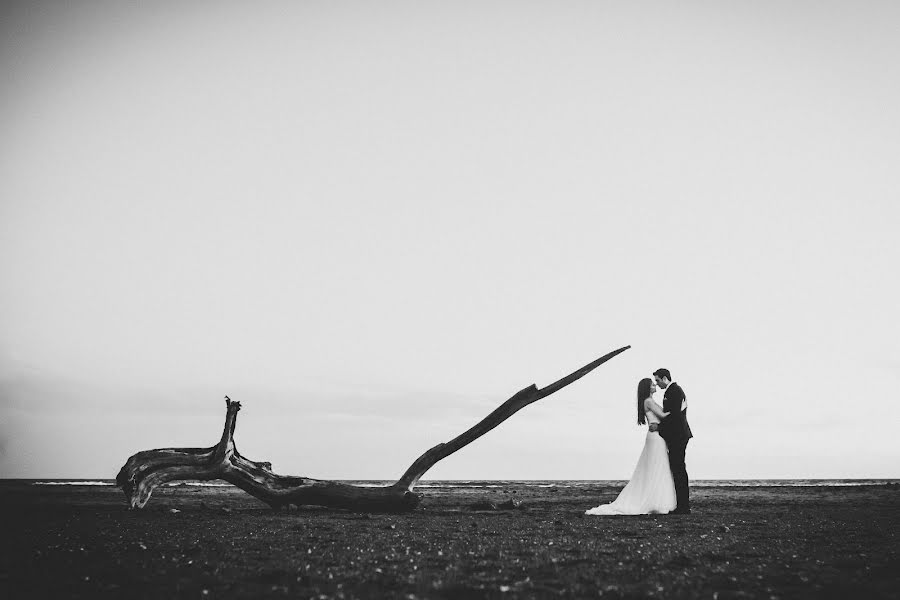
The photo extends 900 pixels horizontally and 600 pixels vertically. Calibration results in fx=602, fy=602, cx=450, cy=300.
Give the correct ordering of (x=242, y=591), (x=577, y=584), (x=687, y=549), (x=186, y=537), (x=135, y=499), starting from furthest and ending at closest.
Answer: (x=135, y=499) < (x=186, y=537) < (x=687, y=549) < (x=577, y=584) < (x=242, y=591)

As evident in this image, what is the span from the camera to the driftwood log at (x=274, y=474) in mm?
13664

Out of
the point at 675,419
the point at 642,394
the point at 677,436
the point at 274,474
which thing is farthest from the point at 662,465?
the point at 274,474

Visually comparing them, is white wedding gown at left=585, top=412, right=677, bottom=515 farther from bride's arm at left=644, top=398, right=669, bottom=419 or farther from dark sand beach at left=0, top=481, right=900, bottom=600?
dark sand beach at left=0, top=481, right=900, bottom=600

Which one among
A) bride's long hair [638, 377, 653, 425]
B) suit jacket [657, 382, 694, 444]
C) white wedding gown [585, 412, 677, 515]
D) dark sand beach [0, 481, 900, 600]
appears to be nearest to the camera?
dark sand beach [0, 481, 900, 600]

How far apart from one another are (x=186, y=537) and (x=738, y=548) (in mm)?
7551

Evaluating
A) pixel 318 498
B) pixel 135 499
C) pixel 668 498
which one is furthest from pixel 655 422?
pixel 135 499

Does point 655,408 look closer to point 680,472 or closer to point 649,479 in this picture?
point 680,472

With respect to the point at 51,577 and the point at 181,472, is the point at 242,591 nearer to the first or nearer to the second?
the point at 51,577

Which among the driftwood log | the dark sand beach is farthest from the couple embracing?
the dark sand beach

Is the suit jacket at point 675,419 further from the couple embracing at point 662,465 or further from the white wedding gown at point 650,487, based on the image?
the white wedding gown at point 650,487

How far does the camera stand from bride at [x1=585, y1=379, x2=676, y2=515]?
13617 millimetres

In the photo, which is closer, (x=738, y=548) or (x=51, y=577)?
(x=51, y=577)

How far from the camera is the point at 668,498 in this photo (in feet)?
44.9

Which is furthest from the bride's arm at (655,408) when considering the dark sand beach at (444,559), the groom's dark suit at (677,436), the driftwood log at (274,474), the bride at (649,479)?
the dark sand beach at (444,559)
